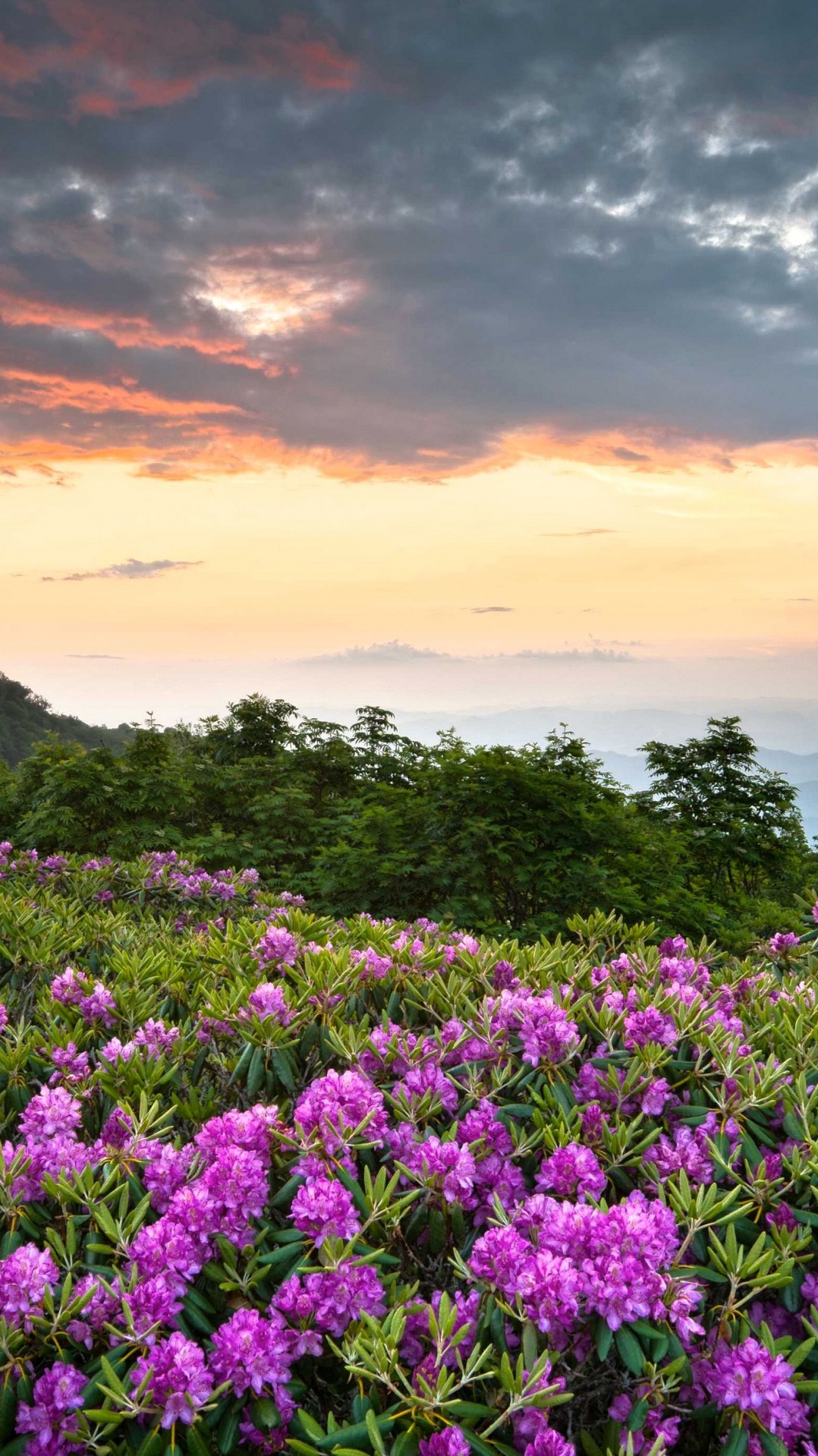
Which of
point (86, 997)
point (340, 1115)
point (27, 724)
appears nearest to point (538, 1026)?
point (340, 1115)

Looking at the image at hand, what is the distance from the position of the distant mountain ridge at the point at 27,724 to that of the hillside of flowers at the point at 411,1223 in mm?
56683

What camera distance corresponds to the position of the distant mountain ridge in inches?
2349

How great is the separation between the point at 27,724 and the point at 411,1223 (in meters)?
67.0

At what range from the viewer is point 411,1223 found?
2025 mm

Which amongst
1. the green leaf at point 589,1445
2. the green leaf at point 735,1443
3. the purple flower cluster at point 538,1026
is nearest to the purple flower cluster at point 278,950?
the purple flower cluster at point 538,1026

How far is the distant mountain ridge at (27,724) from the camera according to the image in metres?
59.7

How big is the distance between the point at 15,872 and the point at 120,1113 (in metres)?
5.15

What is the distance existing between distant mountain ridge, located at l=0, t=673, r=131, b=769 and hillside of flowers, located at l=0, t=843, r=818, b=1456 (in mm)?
56683

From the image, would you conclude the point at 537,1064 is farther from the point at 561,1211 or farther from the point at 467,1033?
the point at 561,1211

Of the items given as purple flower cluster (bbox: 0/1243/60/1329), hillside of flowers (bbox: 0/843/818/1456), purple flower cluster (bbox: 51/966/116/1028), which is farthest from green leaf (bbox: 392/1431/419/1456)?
purple flower cluster (bbox: 51/966/116/1028)

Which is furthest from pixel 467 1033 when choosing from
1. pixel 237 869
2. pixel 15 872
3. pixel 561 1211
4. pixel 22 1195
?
pixel 237 869

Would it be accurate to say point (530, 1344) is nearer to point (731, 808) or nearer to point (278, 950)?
point (278, 950)

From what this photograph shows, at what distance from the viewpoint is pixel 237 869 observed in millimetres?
11391

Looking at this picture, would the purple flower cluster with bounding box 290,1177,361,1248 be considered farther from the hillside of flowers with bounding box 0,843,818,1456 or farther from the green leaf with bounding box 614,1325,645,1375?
the green leaf with bounding box 614,1325,645,1375
